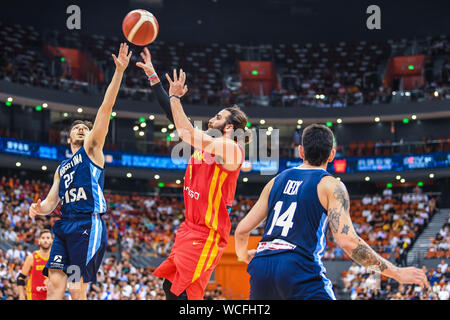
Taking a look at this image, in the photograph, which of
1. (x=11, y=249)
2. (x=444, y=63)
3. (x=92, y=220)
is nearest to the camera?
(x=92, y=220)

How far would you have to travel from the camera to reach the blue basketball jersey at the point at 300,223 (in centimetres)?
488

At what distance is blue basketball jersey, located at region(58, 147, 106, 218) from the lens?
6.84 metres

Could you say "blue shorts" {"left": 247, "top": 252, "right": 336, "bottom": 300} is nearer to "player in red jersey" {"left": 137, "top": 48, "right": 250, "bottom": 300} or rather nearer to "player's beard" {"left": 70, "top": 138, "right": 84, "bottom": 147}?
"player in red jersey" {"left": 137, "top": 48, "right": 250, "bottom": 300}

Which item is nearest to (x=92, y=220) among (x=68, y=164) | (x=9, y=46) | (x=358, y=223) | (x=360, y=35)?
(x=68, y=164)

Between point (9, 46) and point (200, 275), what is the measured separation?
98.0ft

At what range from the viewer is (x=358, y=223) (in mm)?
→ 30750

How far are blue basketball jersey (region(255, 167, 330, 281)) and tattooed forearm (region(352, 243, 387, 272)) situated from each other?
281 millimetres

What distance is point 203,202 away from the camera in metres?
6.29

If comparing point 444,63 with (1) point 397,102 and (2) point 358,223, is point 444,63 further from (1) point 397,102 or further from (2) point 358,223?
(2) point 358,223

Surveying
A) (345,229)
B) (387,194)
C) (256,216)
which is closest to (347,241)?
(345,229)

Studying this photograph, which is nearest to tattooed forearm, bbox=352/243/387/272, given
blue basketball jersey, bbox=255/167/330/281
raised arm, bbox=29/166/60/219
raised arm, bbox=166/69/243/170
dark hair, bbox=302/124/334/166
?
blue basketball jersey, bbox=255/167/330/281

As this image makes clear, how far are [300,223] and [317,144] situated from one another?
24.9 inches

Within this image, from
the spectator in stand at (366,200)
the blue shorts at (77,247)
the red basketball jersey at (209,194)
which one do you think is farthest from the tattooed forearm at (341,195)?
the spectator in stand at (366,200)

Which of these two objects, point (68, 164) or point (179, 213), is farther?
point (179, 213)
